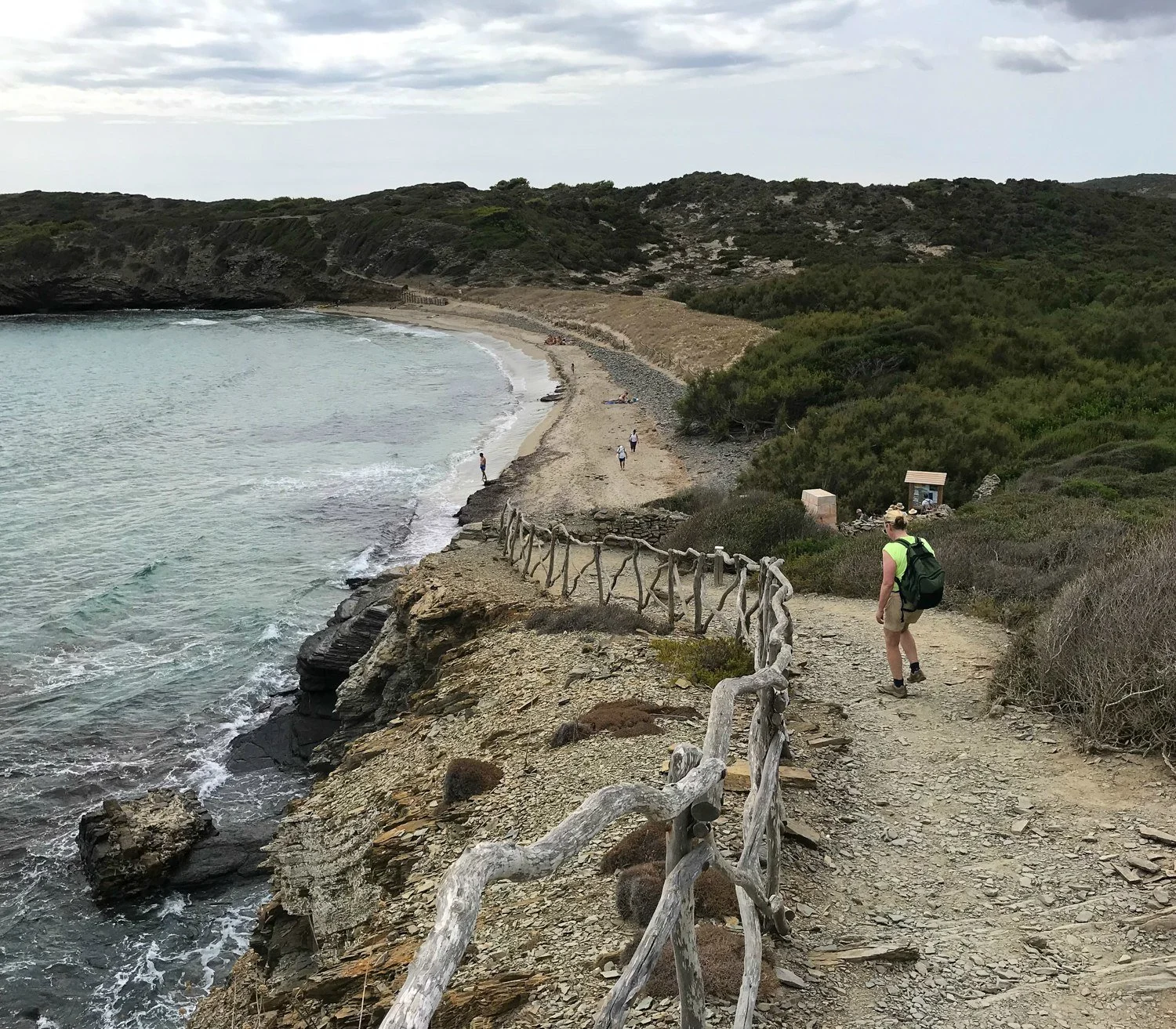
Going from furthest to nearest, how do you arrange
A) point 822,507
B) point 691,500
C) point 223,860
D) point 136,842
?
point 691,500 → point 822,507 → point 223,860 → point 136,842

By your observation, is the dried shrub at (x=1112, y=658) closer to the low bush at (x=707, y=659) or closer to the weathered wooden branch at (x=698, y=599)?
the low bush at (x=707, y=659)

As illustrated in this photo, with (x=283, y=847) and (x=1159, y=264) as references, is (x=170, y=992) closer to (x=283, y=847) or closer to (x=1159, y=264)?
(x=283, y=847)

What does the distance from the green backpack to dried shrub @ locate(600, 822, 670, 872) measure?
3.52 meters

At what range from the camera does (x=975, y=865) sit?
6.55 m

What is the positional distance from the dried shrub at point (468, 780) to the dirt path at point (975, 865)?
288 cm

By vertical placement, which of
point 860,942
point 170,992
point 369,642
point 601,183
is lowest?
point 170,992

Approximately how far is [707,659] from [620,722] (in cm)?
186

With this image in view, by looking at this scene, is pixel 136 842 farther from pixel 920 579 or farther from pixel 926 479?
pixel 926 479

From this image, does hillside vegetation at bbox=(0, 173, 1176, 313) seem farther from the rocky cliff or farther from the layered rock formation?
the layered rock formation

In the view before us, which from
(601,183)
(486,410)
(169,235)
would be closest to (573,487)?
(486,410)

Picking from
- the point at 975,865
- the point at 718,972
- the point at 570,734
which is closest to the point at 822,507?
the point at 570,734

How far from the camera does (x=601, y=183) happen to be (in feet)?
437

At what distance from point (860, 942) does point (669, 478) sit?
2323 cm

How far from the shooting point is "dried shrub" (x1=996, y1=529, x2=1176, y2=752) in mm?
7668
